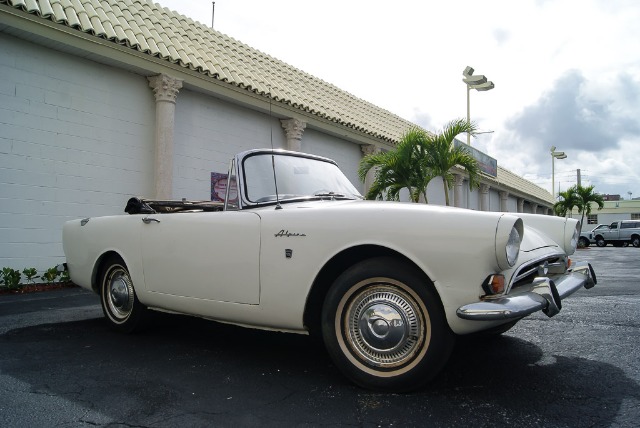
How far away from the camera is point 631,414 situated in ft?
6.96

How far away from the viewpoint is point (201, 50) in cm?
993

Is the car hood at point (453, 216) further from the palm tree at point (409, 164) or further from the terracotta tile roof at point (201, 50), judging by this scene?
the palm tree at point (409, 164)

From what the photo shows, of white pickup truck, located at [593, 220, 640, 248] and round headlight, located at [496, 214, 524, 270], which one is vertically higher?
round headlight, located at [496, 214, 524, 270]

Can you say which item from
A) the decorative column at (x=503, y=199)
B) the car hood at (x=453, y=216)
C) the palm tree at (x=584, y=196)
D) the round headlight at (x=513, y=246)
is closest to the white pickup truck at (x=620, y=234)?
the palm tree at (x=584, y=196)

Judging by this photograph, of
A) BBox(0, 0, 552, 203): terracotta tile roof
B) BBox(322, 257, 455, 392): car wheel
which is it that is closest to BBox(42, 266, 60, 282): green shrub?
BBox(0, 0, 552, 203): terracotta tile roof

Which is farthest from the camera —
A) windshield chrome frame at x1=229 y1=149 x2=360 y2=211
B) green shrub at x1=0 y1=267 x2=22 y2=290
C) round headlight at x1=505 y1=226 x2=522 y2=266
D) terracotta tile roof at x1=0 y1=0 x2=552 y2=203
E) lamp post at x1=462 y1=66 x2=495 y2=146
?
lamp post at x1=462 y1=66 x2=495 y2=146

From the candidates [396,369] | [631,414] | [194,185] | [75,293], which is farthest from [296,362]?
[194,185]

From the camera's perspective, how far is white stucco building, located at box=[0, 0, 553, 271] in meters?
6.89

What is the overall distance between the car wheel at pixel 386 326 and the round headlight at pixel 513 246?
0.41 metres

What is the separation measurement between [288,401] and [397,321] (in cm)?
69

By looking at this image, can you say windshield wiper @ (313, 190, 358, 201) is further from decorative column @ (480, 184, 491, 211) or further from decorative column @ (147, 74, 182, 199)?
decorative column @ (480, 184, 491, 211)

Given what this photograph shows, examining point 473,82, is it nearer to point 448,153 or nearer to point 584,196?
point 448,153

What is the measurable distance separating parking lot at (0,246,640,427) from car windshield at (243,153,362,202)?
1136 millimetres

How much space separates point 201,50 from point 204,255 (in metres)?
7.95
